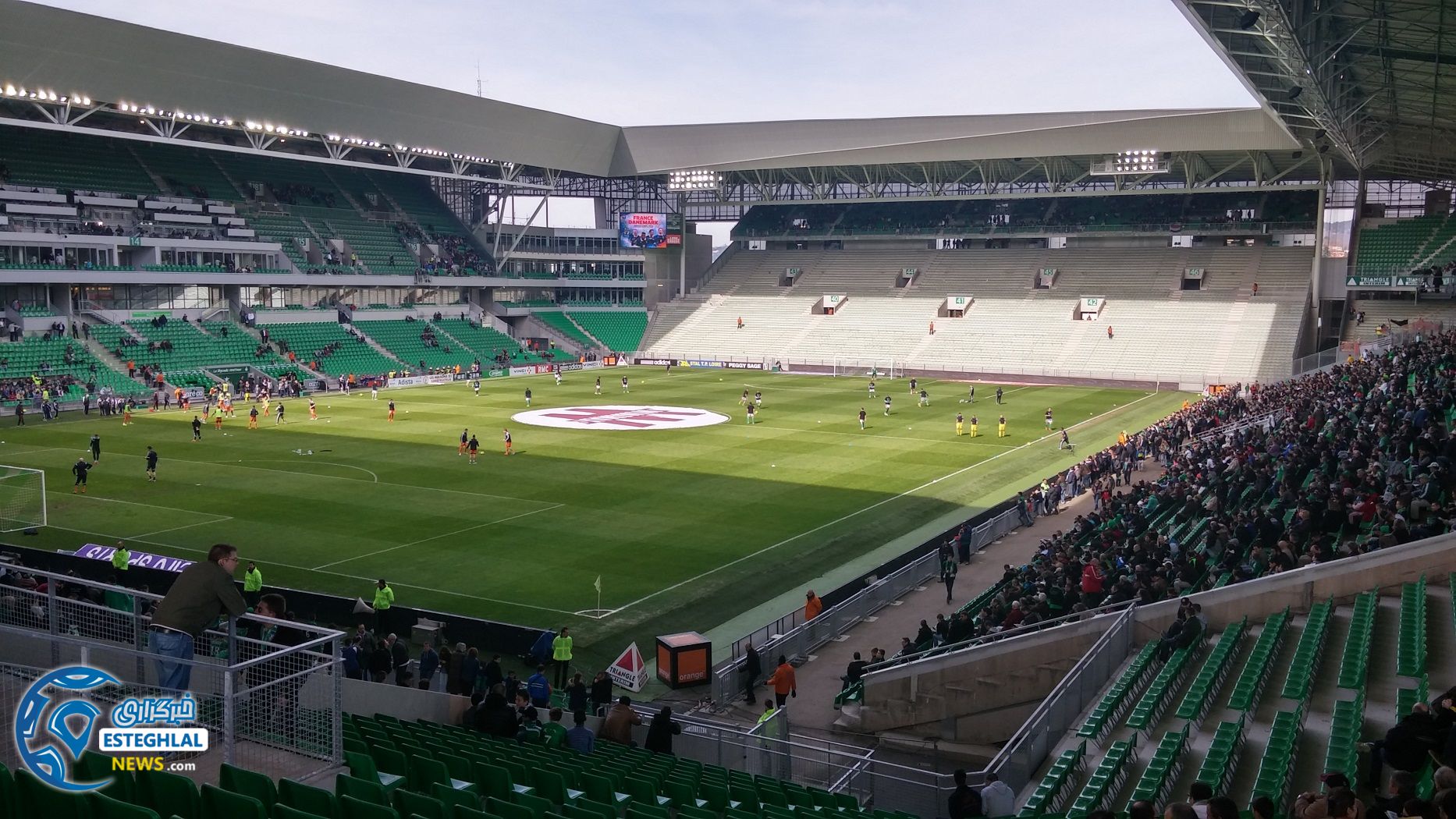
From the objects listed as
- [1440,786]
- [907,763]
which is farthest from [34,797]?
[907,763]

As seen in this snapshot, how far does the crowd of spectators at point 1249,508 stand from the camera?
17469mm

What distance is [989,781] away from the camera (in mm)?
12391

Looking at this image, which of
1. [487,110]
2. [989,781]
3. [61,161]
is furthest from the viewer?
[487,110]

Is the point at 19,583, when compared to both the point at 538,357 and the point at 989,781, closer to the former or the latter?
the point at 989,781

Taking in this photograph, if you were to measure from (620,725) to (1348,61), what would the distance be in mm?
31240

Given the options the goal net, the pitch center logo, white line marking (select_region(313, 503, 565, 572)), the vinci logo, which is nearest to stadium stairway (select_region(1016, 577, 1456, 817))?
the vinci logo

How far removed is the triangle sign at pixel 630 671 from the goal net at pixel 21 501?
59.1ft

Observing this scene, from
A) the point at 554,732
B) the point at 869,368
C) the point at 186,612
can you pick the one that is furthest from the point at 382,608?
the point at 869,368

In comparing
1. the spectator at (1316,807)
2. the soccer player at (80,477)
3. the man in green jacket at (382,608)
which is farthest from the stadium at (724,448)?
the soccer player at (80,477)

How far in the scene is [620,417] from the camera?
50594 mm

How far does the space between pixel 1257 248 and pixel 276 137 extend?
6483 centimetres

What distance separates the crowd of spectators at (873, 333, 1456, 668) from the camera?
1747cm

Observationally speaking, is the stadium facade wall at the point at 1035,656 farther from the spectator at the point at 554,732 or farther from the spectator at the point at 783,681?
the spectator at the point at 554,732

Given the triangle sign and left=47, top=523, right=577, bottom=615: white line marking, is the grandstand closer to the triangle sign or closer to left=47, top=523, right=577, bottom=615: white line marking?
left=47, top=523, right=577, bottom=615: white line marking
